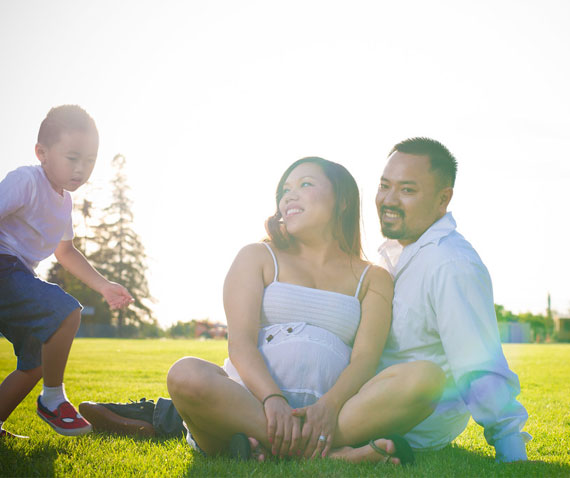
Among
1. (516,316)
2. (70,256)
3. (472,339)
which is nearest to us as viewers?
(472,339)

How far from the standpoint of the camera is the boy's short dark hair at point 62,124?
12.4ft

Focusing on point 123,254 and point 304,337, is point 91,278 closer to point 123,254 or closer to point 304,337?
point 304,337

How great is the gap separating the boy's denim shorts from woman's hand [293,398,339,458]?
171 centimetres

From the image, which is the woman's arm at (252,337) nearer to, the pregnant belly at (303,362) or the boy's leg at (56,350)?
the pregnant belly at (303,362)

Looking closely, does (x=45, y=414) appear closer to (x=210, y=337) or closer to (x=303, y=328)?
(x=303, y=328)

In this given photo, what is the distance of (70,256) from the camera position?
13.8 ft

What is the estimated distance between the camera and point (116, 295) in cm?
396

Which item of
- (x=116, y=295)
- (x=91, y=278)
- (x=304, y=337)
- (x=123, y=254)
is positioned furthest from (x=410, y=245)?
(x=123, y=254)

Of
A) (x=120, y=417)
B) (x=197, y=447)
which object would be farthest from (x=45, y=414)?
(x=197, y=447)

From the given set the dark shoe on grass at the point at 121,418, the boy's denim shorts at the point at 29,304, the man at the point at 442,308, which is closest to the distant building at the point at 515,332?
the man at the point at 442,308

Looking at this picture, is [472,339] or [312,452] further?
[472,339]

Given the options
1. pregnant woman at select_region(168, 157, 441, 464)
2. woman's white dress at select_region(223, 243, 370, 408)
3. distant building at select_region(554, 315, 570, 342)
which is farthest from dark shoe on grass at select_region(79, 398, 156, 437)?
distant building at select_region(554, 315, 570, 342)

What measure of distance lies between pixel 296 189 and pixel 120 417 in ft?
→ 6.84

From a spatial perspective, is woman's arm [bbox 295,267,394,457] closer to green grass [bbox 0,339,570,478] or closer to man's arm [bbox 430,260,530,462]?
green grass [bbox 0,339,570,478]
